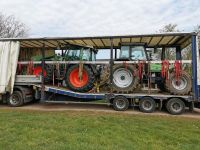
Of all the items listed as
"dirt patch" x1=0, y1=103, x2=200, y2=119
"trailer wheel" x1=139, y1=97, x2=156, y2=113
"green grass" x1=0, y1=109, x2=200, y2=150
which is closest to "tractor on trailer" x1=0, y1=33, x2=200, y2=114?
"trailer wheel" x1=139, y1=97, x2=156, y2=113

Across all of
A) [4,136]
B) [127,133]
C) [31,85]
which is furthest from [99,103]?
[4,136]


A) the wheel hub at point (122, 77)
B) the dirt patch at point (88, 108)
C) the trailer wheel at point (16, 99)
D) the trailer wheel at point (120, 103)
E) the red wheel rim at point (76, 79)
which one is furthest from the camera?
the trailer wheel at point (16, 99)

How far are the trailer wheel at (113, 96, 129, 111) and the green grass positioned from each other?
200cm

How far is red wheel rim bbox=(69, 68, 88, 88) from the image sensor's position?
13703 mm

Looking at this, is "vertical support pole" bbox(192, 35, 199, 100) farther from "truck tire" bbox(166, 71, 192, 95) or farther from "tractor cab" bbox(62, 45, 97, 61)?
"tractor cab" bbox(62, 45, 97, 61)

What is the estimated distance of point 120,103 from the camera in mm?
12984

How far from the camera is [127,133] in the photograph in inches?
324

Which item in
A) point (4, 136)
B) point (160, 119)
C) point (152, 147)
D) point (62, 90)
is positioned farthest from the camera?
point (62, 90)

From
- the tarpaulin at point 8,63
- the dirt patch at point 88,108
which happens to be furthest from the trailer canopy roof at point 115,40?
the dirt patch at point 88,108

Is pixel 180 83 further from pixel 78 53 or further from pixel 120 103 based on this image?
pixel 78 53

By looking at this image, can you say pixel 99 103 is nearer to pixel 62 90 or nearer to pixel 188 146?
pixel 62 90

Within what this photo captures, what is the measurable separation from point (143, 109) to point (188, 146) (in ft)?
18.2

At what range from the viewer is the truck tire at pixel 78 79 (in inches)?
532

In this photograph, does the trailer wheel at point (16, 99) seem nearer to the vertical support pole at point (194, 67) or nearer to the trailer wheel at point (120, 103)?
the trailer wheel at point (120, 103)
